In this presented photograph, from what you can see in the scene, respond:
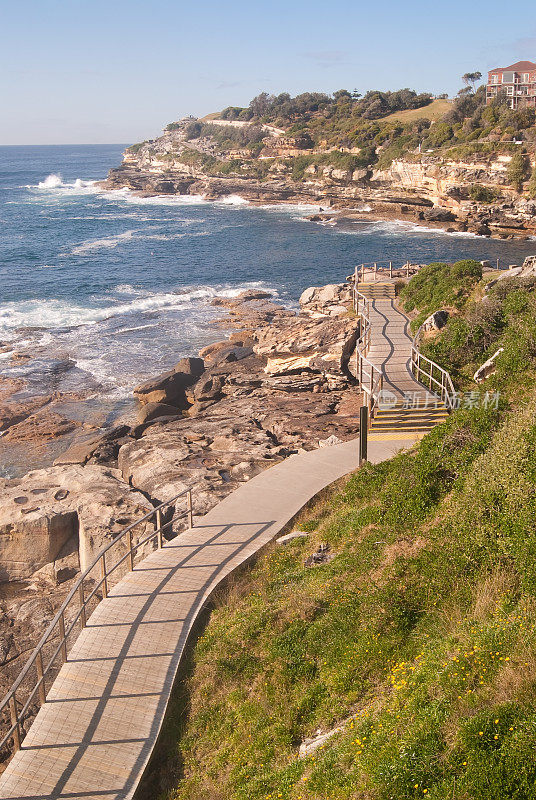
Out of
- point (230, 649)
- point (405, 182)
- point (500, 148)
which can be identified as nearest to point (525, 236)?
point (500, 148)

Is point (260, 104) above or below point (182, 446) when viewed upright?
above

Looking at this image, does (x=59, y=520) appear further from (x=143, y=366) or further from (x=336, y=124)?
(x=336, y=124)

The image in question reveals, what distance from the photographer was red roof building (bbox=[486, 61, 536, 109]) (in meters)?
93.9

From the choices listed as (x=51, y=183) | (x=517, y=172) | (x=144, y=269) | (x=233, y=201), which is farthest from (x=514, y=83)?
(x=51, y=183)

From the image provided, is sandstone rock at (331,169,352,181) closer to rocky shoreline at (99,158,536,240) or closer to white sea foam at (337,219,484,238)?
rocky shoreline at (99,158,536,240)

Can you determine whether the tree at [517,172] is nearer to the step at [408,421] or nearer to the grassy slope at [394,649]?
the step at [408,421]

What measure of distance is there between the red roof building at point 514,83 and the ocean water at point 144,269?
118 feet

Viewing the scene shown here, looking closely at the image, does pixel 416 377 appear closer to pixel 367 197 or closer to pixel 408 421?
pixel 408 421

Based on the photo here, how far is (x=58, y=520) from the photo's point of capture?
1467 centimetres

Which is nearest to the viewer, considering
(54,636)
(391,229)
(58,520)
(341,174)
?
(54,636)

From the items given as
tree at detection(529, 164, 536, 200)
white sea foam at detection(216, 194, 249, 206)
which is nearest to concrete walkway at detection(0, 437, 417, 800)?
tree at detection(529, 164, 536, 200)

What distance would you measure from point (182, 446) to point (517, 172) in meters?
58.4

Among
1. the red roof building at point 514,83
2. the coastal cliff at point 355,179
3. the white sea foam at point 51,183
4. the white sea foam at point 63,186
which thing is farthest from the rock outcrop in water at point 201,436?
the white sea foam at point 51,183

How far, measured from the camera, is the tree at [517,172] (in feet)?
212
